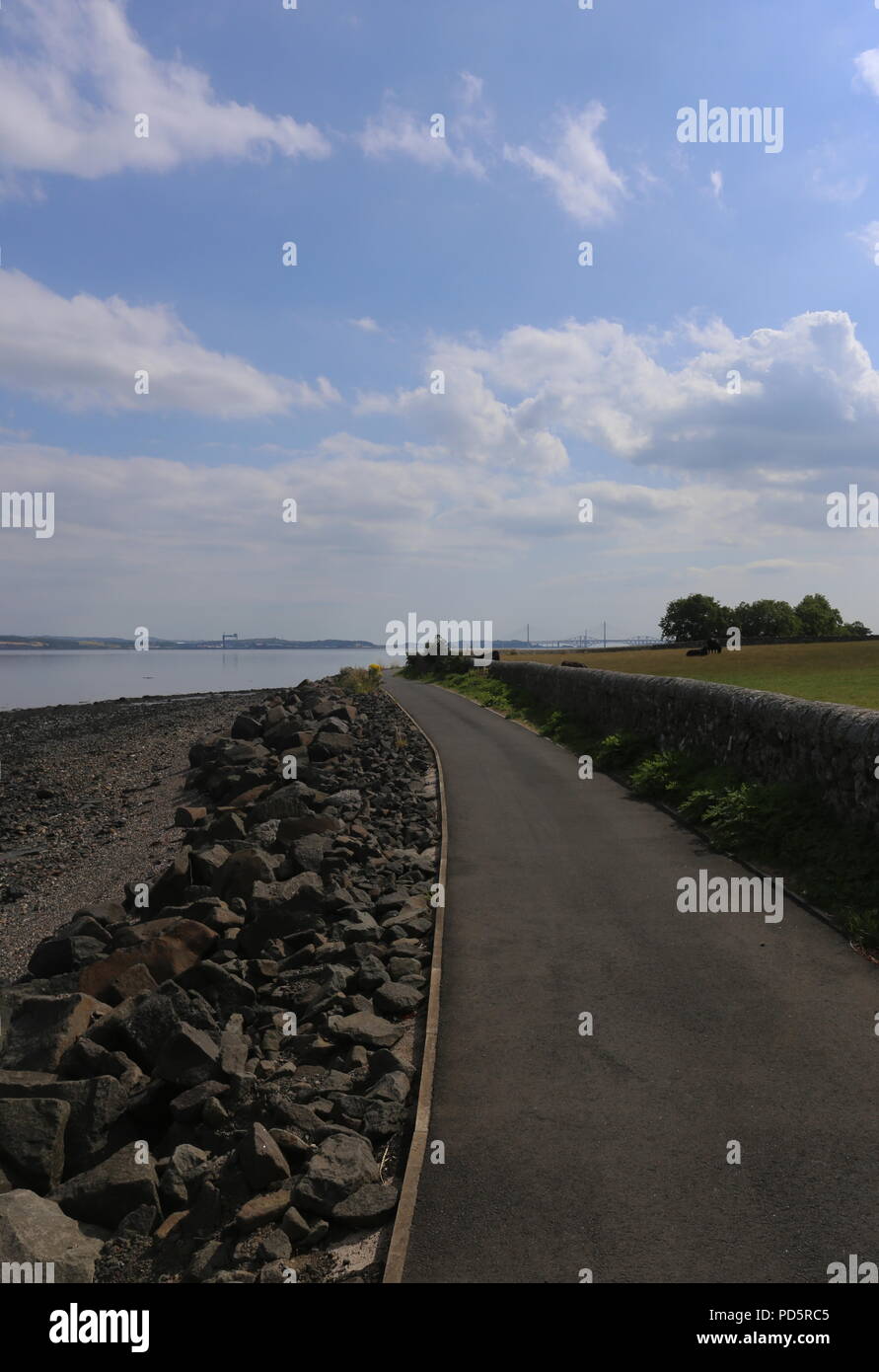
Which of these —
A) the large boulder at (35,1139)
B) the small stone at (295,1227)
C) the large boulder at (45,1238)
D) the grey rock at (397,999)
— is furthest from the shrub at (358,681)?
the small stone at (295,1227)

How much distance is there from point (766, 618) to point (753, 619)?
212 centimetres

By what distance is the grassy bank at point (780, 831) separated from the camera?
929cm

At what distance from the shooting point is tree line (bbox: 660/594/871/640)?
120375mm

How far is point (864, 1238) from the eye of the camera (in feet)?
14.5

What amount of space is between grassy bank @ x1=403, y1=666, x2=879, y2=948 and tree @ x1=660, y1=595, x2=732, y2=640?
A: 358 feet

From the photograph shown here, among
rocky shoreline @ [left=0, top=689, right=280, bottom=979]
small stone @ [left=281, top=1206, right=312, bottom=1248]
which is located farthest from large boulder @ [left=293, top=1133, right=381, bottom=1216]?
rocky shoreline @ [left=0, top=689, right=280, bottom=979]

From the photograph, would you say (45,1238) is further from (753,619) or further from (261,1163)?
(753,619)

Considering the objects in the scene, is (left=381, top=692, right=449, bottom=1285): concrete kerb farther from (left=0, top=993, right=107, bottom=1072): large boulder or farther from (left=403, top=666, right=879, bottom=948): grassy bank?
(left=403, top=666, right=879, bottom=948): grassy bank
